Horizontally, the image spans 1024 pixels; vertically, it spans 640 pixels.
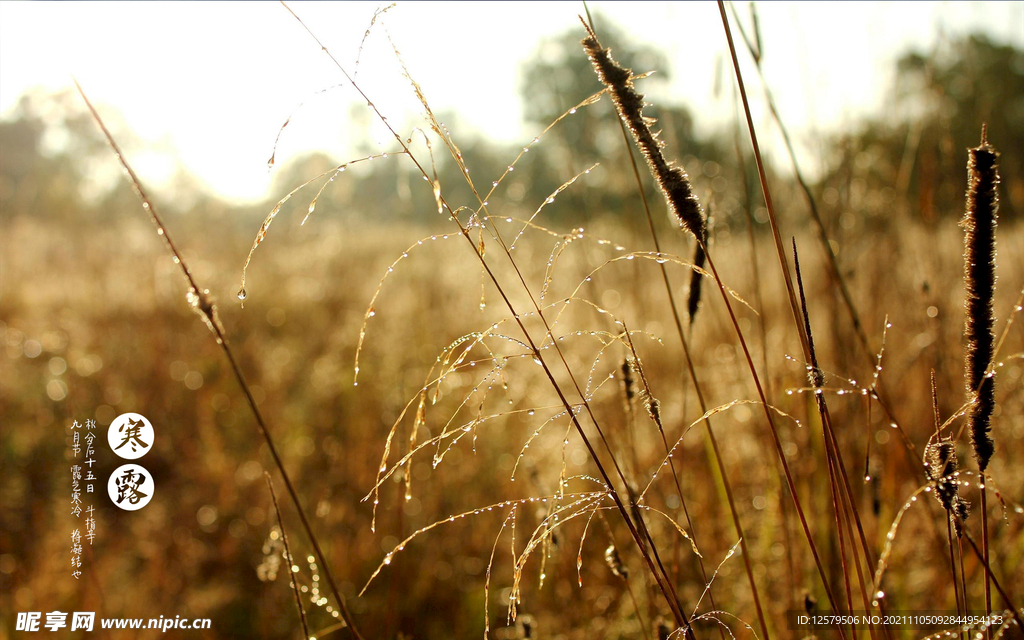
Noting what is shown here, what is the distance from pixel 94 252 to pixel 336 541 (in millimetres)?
4270

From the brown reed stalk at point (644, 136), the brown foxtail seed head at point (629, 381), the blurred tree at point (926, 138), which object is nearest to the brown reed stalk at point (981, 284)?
the brown reed stalk at point (644, 136)

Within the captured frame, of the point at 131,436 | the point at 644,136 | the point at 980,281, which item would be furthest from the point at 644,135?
the point at 131,436

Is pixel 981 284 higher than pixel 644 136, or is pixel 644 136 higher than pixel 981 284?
pixel 644 136

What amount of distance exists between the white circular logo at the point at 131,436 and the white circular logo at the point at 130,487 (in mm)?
60

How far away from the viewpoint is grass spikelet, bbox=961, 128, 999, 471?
529mm

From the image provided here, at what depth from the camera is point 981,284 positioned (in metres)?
0.54

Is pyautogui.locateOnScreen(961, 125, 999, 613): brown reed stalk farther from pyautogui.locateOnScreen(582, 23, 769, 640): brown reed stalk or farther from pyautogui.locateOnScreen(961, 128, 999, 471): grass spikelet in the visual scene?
pyautogui.locateOnScreen(582, 23, 769, 640): brown reed stalk

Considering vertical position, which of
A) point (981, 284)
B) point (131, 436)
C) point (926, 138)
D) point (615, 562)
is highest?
point (926, 138)

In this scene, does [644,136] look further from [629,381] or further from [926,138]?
[926,138]

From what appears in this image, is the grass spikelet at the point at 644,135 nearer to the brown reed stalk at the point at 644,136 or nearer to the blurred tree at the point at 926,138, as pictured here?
the brown reed stalk at the point at 644,136

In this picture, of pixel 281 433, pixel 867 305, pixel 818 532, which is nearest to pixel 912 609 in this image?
pixel 818 532

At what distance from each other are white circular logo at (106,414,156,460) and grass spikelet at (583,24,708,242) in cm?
189

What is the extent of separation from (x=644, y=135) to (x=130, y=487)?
206 cm

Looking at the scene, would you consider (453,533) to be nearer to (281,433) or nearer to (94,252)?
(281,433)
